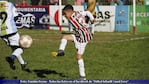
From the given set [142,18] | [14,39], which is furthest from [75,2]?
[14,39]

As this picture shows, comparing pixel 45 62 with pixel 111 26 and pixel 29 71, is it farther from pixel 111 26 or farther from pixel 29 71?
pixel 111 26

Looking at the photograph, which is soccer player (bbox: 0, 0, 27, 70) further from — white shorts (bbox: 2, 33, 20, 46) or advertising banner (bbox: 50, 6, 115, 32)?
advertising banner (bbox: 50, 6, 115, 32)

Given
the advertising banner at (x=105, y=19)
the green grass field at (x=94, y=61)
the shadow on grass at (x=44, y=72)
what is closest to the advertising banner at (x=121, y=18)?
the advertising banner at (x=105, y=19)

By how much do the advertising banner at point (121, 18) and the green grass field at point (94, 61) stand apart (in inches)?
148

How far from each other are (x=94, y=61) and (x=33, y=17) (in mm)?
11517

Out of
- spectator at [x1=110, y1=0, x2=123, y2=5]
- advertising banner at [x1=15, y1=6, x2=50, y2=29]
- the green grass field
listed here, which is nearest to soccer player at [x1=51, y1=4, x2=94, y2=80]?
the green grass field

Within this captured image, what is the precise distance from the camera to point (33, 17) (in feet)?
77.7

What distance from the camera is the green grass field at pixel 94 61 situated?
34.5ft

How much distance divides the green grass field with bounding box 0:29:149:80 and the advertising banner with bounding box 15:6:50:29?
507 centimetres

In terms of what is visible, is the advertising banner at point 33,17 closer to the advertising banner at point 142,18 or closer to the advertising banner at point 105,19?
the advertising banner at point 105,19

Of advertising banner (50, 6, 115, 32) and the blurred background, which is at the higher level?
the blurred background

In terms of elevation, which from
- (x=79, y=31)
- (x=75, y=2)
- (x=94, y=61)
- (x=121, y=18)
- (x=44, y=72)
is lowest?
(x=121, y=18)

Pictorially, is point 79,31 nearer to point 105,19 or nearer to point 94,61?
point 94,61

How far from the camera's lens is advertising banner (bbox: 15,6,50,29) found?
23.4 meters
